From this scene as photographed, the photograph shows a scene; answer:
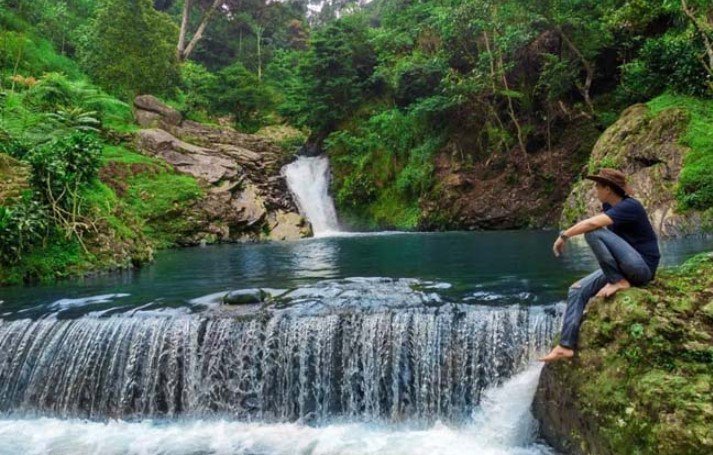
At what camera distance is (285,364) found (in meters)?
7.08

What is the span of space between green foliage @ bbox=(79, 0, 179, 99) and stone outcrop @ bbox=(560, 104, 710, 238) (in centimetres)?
2214

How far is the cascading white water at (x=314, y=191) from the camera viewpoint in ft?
86.4

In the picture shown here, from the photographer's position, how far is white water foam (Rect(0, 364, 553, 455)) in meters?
5.86

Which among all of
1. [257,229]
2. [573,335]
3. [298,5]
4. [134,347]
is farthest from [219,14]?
[573,335]

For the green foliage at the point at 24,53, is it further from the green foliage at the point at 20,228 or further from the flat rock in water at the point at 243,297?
the flat rock in water at the point at 243,297

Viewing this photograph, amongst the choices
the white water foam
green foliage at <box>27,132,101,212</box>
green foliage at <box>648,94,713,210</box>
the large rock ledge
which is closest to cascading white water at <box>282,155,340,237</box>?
green foliage at <box>27,132,101,212</box>

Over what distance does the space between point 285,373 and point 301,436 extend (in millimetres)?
964

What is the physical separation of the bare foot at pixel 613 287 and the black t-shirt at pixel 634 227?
274mm

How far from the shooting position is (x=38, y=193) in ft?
40.4

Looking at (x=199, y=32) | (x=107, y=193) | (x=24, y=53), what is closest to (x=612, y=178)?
(x=107, y=193)

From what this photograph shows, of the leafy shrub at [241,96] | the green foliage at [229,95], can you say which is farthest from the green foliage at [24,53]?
the leafy shrub at [241,96]

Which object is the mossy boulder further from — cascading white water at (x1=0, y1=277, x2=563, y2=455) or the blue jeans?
the blue jeans

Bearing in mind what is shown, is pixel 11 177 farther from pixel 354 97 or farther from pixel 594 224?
pixel 354 97

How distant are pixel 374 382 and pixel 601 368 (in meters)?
2.94
